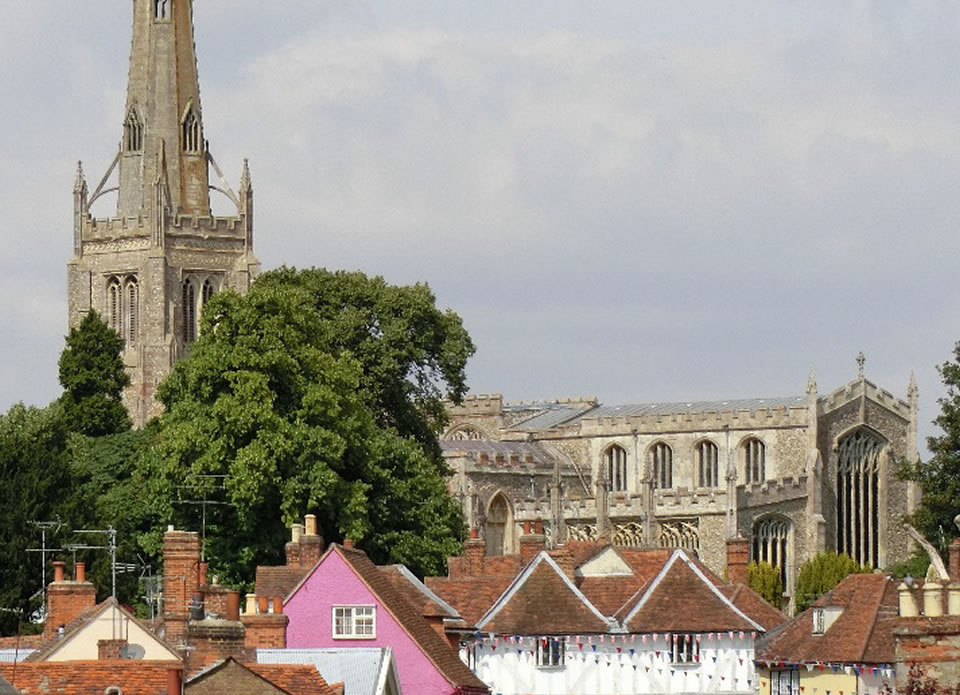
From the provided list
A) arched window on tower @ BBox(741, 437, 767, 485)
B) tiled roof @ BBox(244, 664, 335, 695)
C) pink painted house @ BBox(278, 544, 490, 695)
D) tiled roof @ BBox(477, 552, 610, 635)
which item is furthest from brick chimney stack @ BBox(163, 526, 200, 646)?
arched window on tower @ BBox(741, 437, 767, 485)

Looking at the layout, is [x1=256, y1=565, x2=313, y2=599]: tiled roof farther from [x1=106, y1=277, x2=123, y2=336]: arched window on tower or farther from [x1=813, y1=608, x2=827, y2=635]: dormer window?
[x1=106, y1=277, x2=123, y2=336]: arched window on tower

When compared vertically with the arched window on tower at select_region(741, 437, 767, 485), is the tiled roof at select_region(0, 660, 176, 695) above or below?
below

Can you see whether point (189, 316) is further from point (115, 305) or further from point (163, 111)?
point (163, 111)

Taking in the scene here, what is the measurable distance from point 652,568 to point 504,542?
65039 millimetres

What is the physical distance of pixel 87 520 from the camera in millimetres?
74375

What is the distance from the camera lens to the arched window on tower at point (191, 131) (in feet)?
466

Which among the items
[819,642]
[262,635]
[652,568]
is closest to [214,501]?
[652,568]

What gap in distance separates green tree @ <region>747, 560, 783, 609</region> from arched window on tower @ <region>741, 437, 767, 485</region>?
1936 cm

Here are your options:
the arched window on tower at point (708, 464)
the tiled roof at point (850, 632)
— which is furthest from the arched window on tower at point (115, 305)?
the tiled roof at point (850, 632)

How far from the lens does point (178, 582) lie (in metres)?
45.1

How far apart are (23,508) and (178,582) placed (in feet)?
94.7

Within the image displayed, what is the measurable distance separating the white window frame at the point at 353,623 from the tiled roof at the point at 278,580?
2.92 meters

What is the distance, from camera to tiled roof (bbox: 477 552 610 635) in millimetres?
54812

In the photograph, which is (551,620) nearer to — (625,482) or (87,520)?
(87,520)
